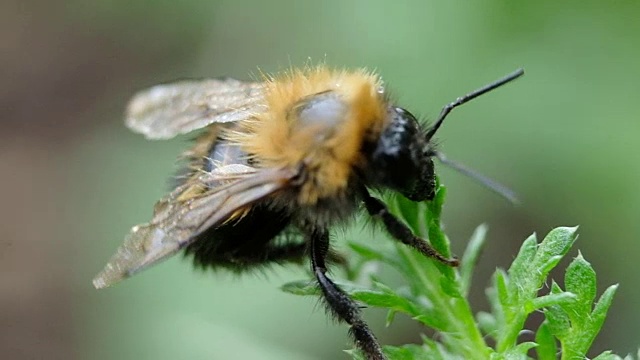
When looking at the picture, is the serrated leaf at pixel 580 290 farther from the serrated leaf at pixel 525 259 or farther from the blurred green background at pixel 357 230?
the blurred green background at pixel 357 230

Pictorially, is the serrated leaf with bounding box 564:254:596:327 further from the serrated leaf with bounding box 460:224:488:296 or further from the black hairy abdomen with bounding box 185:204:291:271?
the black hairy abdomen with bounding box 185:204:291:271

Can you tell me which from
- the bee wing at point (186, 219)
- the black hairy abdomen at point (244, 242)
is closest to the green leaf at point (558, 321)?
the bee wing at point (186, 219)

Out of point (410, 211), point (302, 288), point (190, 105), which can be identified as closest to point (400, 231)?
point (410, 211)

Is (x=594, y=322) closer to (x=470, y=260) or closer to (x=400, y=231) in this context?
(x=470, y=260)

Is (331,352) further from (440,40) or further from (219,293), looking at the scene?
(440,40)

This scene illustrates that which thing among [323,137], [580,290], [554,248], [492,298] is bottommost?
[492,298]

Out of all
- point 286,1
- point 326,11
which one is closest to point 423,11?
point 326,11

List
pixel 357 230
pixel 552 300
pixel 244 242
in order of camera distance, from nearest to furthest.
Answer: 1. pixel 552 300
2. pixel 244 242
3. pixel 357 230
